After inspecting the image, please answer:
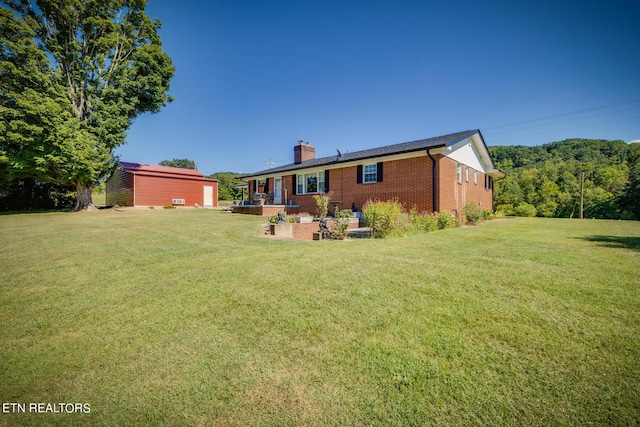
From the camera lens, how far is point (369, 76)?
592 inches

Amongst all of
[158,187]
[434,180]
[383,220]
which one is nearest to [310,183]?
[434,180]

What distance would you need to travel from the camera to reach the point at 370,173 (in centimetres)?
1457

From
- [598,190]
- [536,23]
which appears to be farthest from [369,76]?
[598,190]

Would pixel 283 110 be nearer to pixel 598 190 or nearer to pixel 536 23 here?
pixel 536 23

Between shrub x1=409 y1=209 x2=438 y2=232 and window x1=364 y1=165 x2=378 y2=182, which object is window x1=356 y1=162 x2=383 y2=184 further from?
shrub x1=409 y1=209 x2=438 y2=232

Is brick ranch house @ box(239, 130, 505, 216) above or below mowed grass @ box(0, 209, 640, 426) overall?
above

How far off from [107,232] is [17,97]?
1466 cm

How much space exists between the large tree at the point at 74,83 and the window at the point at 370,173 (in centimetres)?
1782

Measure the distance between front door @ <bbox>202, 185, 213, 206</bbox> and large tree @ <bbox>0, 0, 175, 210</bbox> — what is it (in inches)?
333

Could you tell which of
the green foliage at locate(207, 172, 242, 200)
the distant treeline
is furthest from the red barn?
the distant treeline

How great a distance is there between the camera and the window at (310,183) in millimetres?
17206

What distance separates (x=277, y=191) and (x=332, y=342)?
18308 millimetres

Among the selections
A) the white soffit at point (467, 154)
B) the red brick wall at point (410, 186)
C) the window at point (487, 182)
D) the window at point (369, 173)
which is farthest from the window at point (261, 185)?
the window at point (487, 182)

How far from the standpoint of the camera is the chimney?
21656mm
